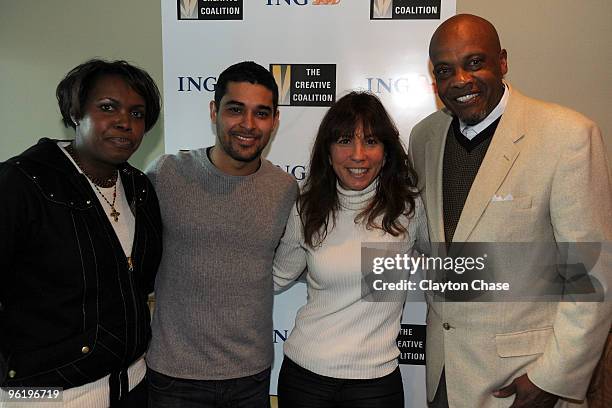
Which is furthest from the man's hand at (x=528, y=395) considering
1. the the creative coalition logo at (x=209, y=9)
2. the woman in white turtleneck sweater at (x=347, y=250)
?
the the creative coalition logo at (x=209, y=9)

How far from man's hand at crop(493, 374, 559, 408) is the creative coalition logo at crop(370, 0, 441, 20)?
1796 mm

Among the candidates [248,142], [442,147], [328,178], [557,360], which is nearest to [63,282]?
[248,142]

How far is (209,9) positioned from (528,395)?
2367 mm

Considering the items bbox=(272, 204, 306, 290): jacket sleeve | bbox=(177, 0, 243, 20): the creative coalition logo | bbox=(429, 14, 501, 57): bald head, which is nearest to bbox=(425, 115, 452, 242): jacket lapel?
bbox=(429, 14, 501, 57): bald head

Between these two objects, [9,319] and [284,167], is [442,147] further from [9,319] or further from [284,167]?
[9,319]

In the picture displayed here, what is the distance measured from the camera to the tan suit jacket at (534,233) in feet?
5.47

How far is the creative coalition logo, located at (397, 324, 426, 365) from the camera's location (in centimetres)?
280

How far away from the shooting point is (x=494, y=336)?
1.80m

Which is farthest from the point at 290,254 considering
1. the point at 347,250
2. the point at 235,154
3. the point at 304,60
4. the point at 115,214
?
the point at 304,60

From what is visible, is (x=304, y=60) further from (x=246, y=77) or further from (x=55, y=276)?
(x=55, y=276)

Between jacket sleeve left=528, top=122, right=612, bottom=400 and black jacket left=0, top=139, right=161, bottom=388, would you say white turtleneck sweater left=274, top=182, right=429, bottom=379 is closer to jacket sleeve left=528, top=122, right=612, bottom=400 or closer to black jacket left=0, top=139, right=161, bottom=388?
jacket sleeve left=528, top=122, right=612, bottom=400

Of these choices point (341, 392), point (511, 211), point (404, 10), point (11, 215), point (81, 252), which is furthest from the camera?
point (404, 10)

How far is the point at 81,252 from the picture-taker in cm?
160

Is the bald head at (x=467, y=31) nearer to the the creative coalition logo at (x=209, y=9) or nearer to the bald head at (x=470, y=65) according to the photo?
the bald head at (x=470, y=65)
